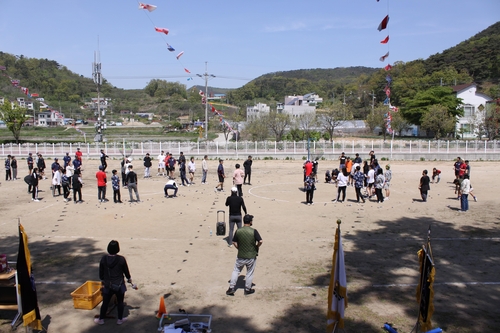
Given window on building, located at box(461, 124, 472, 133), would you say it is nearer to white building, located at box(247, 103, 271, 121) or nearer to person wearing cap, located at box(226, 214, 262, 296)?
white building, located at box(247, 103, 271, 121)

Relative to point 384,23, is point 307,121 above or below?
below

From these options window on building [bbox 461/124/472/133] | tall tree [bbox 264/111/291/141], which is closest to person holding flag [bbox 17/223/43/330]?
tall tree [bbox 264/111/291/141]

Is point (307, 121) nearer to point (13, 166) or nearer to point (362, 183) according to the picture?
point (13, 166)

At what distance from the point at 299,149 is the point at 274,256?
97.8 feet

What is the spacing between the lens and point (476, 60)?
10481 centimetres

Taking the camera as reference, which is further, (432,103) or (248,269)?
(432,103)

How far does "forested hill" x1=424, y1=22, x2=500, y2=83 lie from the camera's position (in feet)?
337

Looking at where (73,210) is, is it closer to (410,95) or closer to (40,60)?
(410,95)

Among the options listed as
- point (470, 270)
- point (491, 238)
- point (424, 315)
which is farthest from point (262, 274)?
point (491, 238)

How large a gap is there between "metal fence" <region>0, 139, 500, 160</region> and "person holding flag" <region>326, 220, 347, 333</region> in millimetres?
32740

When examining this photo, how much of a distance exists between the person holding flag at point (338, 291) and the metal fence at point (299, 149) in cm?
3274

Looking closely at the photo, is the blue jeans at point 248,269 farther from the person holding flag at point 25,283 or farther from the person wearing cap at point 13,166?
the person wearing cap at point 13,166

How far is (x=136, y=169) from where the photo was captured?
31.2 meters

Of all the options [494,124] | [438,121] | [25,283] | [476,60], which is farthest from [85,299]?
[476,60]
